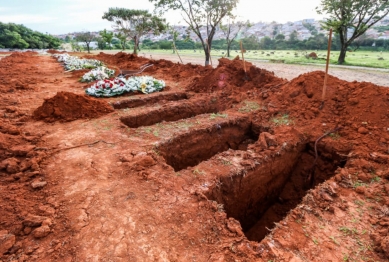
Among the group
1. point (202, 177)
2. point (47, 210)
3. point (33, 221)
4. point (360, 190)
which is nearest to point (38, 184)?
point (47, 210)

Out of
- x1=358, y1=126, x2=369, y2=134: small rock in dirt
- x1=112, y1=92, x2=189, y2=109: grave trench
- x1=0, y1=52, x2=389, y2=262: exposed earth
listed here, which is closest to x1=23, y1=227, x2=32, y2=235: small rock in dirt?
x1=0, y1=52, x2=389, y2=262: exposed earth

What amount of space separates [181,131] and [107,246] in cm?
303

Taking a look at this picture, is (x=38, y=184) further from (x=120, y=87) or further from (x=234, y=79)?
(x=234, y=79)

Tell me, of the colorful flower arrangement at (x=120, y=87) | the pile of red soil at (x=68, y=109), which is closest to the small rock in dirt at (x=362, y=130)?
the pile of red soil at (x=68, y=109)

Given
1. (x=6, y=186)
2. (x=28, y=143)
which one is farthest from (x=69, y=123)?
(x=6, y=186)

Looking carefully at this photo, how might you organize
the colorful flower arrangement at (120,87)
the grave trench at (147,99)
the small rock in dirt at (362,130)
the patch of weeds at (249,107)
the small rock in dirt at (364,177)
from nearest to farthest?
the small rock in dirt at (364,177), the small rock in dirt at (362,130), the patch of weeds at (249,107), the grave trench at (147,99), the colorful flower arrangement at (120,87)

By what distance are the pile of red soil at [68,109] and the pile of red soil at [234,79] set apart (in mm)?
3735

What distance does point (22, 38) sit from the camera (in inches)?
1404

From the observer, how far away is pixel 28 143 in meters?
4.51

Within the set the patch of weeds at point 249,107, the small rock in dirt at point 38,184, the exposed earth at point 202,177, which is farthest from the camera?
the patch of weeds at point 249,107

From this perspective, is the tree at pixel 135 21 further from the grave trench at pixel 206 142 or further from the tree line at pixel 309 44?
the grave trench at pixel 206 142

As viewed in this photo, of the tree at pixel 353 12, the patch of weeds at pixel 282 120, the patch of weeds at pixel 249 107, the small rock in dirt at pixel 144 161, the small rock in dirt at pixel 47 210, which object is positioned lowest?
the small rock in dirt at pixel 47 210

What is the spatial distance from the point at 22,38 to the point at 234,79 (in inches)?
1618

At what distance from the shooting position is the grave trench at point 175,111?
20.2ft
